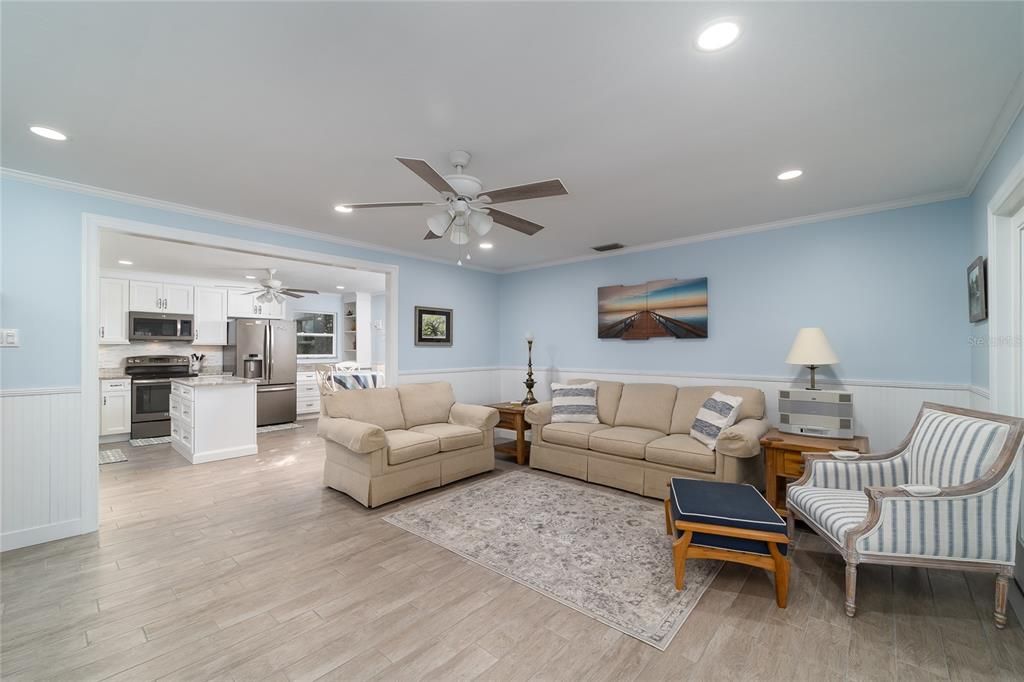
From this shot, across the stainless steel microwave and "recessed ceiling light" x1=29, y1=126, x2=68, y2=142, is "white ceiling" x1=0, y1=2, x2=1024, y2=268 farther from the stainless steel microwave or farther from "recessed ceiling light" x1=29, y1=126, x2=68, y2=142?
the stainless steel microwave

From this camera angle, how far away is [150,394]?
247 inches

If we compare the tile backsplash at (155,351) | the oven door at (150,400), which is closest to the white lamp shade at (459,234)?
the oven door at (150,400)

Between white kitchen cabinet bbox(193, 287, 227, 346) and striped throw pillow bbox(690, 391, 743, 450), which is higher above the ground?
white kitchen cabinet bbox(193, 287, 227, 346)

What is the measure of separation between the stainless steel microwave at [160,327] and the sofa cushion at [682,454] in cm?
721

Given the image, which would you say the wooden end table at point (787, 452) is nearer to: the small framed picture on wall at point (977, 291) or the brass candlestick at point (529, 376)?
the small framed picture on wall at point (977, 291)

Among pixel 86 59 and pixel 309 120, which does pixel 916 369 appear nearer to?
pixel 309 120

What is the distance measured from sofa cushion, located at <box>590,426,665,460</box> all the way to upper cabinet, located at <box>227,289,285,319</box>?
236 inches

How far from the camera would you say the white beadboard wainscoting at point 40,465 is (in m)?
2.88

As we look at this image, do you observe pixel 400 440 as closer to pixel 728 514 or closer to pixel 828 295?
pixel 728 514

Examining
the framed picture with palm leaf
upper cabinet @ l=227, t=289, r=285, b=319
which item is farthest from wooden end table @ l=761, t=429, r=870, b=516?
upper cabinet @ l=227, t=289, r=285, b=319

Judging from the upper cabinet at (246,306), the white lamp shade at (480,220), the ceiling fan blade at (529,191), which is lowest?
the upper cabinet at (246,306)

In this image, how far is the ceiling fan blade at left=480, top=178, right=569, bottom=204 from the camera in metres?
2.25

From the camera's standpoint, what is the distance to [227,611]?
221 cm

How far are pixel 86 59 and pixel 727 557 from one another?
381 cm
